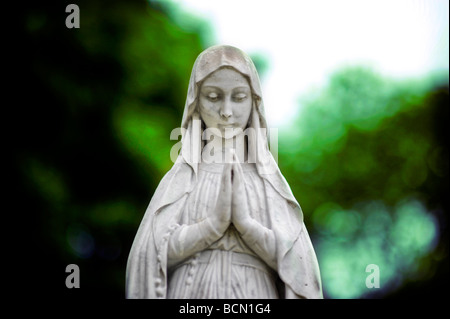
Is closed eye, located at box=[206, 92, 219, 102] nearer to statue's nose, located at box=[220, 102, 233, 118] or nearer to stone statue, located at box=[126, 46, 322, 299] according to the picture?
stone statue, located at box=[126, 46, 322, 299]

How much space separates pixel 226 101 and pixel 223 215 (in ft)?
4.39

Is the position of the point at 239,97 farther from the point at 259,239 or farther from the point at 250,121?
the point at 259,239

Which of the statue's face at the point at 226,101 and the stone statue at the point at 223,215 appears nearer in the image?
the stone statue at the point at 223,215

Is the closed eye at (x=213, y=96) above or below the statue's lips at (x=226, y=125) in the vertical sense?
above

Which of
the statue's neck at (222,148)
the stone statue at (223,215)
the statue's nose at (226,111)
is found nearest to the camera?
the stone statue at (223,215)

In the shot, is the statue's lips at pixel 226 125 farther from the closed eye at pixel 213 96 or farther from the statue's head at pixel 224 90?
→ the closed eye at pixel 213 96

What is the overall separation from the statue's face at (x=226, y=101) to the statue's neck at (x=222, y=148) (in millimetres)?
80

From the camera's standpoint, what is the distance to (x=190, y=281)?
11.2m

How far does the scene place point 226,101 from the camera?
38.7 ft

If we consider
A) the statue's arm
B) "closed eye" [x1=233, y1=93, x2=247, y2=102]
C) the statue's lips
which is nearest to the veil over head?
"closed eye" [x1=233, y1=93, x2=247, y2=102]

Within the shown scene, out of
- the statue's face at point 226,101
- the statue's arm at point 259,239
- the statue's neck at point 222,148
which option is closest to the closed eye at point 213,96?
the statue's face at point 226,101

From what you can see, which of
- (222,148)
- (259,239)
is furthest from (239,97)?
(259,239)

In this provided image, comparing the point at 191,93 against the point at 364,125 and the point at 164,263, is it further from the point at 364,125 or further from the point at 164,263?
the point at 364,125

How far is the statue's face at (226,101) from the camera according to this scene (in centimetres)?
1178
